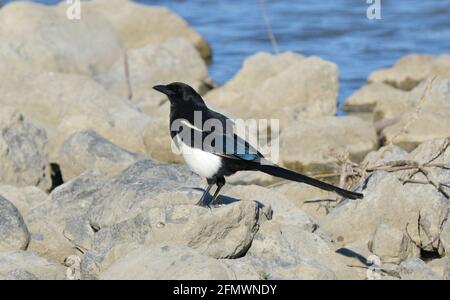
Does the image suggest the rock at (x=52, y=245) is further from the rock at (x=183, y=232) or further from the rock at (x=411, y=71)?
the rock at (x=411, y=71)

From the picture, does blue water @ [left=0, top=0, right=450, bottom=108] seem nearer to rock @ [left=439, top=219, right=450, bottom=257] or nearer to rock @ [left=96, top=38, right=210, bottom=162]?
rock @ [left=96, top=38, right=210, bottom=162]

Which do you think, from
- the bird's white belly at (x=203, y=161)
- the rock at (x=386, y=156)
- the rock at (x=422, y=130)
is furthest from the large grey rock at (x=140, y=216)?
the rock at (x=422, y=130)

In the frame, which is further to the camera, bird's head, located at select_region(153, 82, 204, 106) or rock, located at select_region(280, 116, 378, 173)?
rock, located at select_region(280, 116, 378, 173)

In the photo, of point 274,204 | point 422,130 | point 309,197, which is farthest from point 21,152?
point 422,130

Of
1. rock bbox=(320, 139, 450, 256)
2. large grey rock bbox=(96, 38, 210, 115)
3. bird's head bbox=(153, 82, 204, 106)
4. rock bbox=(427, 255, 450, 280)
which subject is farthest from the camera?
large grey rock bbox=(96, 38, 210, 115)

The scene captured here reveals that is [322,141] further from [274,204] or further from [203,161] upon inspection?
[203,161]

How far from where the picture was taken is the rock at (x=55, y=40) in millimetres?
12328

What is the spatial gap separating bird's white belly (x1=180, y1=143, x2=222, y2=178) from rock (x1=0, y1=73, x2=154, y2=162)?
3.44 meters

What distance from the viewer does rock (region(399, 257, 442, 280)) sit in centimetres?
632

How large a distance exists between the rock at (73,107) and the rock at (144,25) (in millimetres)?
4091

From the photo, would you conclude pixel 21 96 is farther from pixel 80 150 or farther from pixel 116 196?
pixel 116 196

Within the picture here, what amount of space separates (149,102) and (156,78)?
0.93 metres

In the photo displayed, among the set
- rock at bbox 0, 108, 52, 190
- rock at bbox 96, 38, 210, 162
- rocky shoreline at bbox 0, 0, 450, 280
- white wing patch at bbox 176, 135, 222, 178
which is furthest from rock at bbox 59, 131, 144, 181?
rock at bbox 96, 38, 210, 162

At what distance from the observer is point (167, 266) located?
585 centimetres
